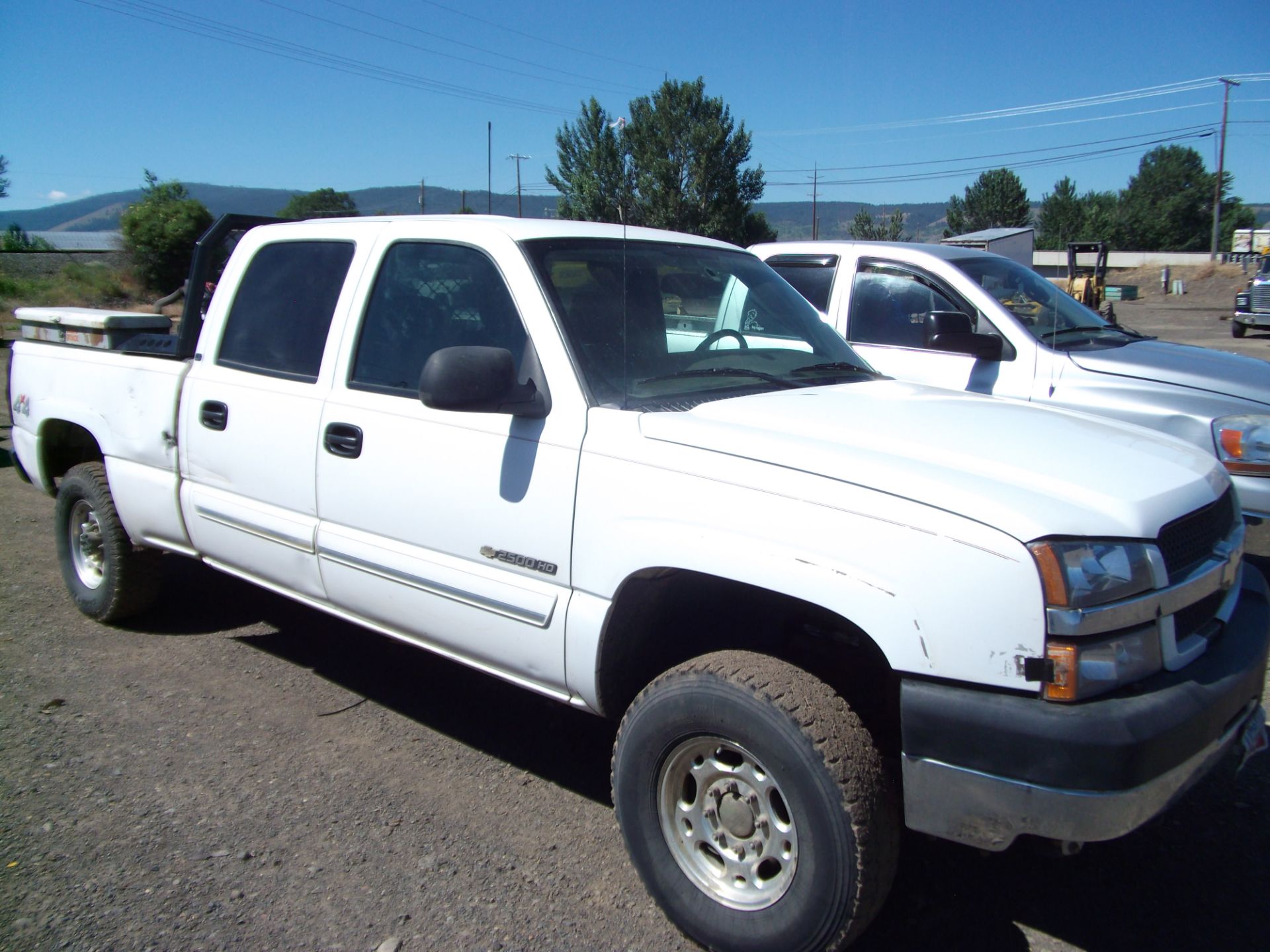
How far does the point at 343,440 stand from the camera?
11.6 feet

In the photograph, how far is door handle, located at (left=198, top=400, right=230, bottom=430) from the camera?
4023mm

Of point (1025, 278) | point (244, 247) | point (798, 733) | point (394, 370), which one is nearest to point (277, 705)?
point (394, 370)

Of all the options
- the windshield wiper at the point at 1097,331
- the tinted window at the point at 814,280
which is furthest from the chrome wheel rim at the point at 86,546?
the windshield wiper at the point at 1097,331

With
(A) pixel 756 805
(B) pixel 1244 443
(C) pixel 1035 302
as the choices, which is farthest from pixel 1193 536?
(C) pixel 1035 302

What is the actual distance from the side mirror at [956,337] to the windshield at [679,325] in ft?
5.08

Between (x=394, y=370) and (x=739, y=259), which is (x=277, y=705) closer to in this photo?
(x=394, y=370)

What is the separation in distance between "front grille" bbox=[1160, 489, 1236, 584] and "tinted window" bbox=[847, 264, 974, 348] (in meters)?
3.40

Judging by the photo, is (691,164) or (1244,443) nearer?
(1244,443)

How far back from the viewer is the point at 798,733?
234 centimetres

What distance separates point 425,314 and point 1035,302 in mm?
4147

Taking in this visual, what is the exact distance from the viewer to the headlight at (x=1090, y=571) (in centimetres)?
214

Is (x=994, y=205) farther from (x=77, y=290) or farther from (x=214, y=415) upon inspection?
(x=214, y=415)

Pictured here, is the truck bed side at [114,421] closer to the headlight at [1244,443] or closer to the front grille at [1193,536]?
the front grille at [1193,536]

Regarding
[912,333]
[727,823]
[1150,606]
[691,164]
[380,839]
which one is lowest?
[380,839]
